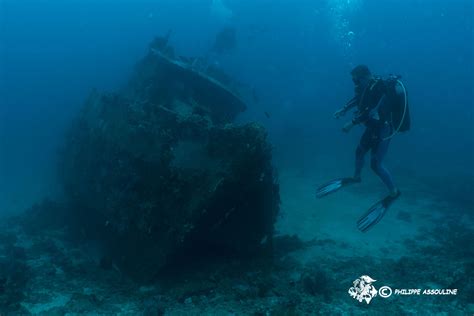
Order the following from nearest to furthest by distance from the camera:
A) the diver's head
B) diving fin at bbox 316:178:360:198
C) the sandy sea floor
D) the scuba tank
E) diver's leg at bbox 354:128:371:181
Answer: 1. the sandy sea floor
2. the scuba tank
3. the diver's head
4. diver's leg at bbox 354:128:371:181
5. diving fin at bbox 316:178:360:198

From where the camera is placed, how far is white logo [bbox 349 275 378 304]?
239 inches

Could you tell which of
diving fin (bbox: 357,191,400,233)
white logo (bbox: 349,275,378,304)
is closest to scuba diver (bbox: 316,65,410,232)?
diving fin (bbox: 357,191,400,233)

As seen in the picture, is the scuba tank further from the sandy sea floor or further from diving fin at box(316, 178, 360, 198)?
the sandy sea floor

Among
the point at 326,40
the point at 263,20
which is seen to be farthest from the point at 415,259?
the point at 326,40

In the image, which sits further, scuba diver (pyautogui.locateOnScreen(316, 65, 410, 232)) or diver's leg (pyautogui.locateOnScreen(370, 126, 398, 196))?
diver's leg (pyautogui.locateOnScreen(370, 126, 398, 196))

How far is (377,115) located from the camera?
6.32m

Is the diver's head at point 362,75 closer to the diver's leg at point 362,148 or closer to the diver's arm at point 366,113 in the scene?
the diver's arm at point 366,113

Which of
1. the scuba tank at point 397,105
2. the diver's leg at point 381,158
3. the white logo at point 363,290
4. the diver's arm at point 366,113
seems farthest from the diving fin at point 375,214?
the diver's arm at point 366,113

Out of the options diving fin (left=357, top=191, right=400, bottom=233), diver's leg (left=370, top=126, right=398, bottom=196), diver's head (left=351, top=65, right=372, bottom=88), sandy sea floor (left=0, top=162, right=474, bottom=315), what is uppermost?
diver's head (left=351, top=65, right=372, bottom=88)

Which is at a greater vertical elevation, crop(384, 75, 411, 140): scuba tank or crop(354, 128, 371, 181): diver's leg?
crop(384, 75, 411, 140): scuba tank

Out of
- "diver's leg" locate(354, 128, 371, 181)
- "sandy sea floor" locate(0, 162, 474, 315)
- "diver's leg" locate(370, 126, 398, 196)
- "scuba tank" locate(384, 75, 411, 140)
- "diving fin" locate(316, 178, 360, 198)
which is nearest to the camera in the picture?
"sandy sea floor" locate(0, 162, 474, 315)

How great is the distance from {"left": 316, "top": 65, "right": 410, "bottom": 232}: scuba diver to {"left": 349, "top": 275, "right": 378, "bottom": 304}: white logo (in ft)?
3.32

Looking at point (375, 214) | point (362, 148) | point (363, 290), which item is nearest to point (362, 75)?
point (362, 148)

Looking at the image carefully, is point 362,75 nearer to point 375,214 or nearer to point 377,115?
point 377,115
